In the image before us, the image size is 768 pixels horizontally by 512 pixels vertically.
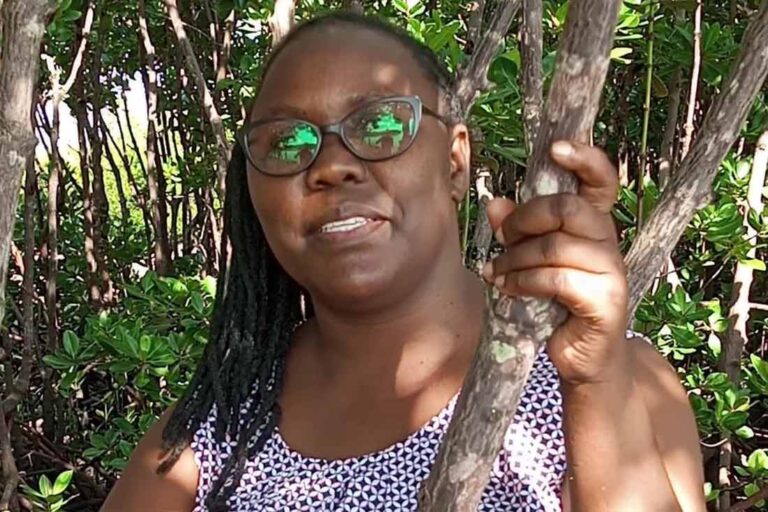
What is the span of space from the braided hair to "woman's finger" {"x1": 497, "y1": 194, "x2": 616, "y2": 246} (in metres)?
0.64

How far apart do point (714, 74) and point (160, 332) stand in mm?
1340

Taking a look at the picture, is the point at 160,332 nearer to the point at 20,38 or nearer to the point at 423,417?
the point at 423,417

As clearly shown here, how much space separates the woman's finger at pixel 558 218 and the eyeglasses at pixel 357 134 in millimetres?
494

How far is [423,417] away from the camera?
138cm

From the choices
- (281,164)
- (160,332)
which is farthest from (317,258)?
(160,332)

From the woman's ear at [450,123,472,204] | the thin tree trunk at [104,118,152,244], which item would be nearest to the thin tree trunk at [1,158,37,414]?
the thin tree trunk at [104,118,152,244]

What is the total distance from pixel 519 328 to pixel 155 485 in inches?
35.1

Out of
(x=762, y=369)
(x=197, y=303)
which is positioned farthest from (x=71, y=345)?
(x=762, y=369)

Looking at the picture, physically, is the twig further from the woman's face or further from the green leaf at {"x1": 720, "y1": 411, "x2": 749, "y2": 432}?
the woman's face

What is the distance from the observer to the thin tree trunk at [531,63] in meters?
1.57

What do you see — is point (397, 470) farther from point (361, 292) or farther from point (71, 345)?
point (71, 345)

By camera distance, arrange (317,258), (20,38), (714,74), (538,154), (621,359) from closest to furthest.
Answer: (538,154), (621,359), (20,38), (317,258), (714,74)

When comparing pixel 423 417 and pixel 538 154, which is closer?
pixel 538 154

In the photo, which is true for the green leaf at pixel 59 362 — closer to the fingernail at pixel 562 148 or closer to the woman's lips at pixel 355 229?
the woman's lips at pixel 355 229
